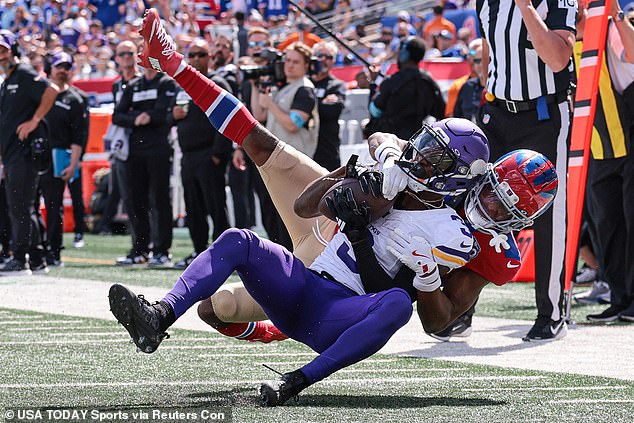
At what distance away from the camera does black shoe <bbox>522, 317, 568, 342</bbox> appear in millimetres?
6516

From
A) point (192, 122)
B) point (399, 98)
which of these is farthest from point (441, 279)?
point (192, 122)

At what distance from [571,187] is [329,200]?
324 cm

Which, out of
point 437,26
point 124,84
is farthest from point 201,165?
point 437,26

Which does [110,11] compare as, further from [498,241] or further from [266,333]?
[498,241]

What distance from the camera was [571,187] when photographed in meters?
7.37

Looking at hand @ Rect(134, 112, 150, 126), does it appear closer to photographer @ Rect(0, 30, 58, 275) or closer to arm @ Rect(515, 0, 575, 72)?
photographer @ Rect(0, 30, 58, 275)

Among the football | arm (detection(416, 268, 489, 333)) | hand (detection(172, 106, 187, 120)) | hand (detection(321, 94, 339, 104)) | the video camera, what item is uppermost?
the football

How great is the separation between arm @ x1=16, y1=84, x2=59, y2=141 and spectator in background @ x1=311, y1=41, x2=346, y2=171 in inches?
85.3

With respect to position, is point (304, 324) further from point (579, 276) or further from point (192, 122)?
point (192, 122)

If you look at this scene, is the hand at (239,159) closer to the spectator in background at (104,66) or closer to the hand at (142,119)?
the hand at (142,119)

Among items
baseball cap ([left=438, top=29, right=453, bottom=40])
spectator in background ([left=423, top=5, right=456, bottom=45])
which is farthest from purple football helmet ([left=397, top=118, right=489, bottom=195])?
spectator in background ([left=423, top=5, right=456, bottom=45])

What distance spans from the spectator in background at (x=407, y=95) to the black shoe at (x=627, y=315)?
2.91 meters

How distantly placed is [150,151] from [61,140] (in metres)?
1.14

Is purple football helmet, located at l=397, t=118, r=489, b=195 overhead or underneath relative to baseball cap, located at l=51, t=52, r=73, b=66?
overhead
